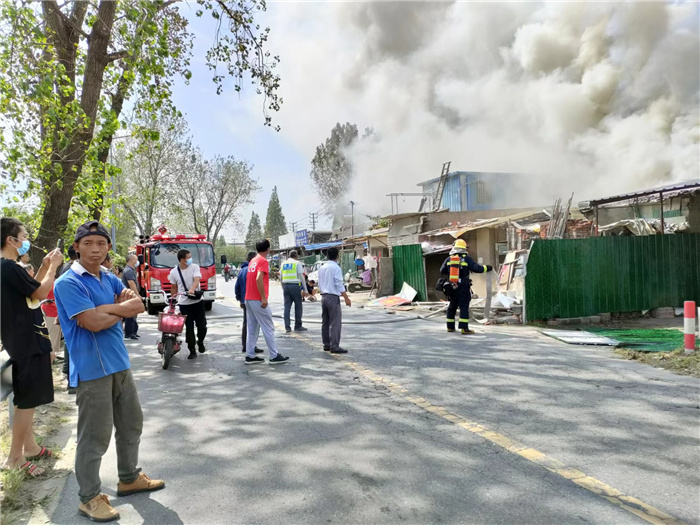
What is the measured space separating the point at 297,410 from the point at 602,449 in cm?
272

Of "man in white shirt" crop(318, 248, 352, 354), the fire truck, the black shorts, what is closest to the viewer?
the black shorts

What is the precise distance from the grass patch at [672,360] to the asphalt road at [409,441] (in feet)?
1.04

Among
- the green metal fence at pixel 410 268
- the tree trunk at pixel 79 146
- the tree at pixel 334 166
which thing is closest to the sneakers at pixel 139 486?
the tree trunk at pixel 79 146

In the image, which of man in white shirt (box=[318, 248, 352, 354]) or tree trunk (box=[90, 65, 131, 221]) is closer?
man in white shirt (box=[318, 248, 352, 354])

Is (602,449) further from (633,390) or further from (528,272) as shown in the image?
(528,272)

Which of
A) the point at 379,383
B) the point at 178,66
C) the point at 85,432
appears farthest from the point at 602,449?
the point at 178,66

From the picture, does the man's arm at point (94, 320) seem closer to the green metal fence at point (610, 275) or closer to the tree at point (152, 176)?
the green metal fence at point (610, 275)

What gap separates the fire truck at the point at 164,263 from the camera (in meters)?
14.4

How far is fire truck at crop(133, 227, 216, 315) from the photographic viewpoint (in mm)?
14398

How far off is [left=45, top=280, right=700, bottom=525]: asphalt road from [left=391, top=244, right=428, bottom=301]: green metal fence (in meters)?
9.39

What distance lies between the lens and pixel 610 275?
453 inches

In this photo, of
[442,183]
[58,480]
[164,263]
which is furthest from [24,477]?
[442,183]

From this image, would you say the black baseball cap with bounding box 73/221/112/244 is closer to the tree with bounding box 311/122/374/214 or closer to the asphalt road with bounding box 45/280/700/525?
the asphalt road with bounding box 45/280/700/525

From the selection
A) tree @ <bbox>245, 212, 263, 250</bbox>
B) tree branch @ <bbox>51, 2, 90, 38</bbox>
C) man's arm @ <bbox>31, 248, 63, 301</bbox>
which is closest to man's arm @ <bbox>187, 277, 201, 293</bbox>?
man's arm @ <bbox>31, 248, 63, 301</bbox>
